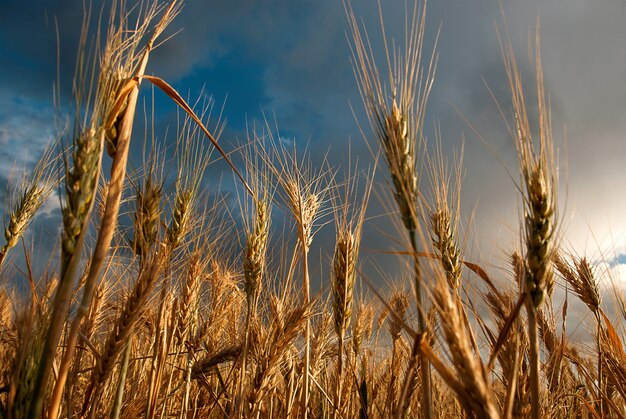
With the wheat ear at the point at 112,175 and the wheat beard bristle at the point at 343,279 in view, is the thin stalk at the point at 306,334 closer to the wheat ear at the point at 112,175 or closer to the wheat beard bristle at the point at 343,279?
the wheat beard bristle at the point at 343,279

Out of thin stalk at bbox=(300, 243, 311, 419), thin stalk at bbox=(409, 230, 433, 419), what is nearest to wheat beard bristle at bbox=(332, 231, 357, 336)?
thin stalk at bbox=(300, 243, 311, 419)

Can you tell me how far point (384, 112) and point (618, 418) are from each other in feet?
8.64

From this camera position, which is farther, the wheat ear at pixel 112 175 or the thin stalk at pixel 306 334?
the thin stalk at pixel 306 334

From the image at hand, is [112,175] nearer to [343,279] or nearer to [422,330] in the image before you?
[422,330]

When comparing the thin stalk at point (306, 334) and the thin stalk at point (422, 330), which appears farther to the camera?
the thin stalk at point (306, 334)

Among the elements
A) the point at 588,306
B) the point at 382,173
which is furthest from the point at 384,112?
the point at 588,306

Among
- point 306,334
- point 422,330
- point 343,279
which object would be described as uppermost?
point 343,279

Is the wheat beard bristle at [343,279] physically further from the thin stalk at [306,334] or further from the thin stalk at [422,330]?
the thin stalk at [422,330]

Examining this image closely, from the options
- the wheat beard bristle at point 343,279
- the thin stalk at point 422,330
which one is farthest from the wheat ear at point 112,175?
the wheat beard bristle at point 343,279

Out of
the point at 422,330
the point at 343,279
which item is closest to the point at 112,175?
the point at 422,330

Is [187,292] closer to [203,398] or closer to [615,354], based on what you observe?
[203,398]

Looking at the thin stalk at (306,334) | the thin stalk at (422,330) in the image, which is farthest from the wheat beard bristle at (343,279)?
the thin stalk at (422,330)

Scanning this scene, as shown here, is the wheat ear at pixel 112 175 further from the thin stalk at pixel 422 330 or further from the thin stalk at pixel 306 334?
the thin stalk at pixel 306 334

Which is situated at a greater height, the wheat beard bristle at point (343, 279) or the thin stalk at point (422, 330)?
the wheat beard bristle at point (343, 279)
